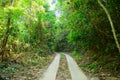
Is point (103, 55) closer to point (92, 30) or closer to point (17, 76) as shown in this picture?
point (92, 30)

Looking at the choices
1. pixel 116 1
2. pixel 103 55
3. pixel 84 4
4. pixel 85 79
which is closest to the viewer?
pixel 85 79

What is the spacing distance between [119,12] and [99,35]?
2765 millimetres

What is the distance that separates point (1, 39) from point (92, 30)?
5.85m

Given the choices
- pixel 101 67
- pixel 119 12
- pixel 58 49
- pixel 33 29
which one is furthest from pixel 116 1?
pixel 58 49

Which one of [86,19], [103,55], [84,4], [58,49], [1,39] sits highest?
[84,4]

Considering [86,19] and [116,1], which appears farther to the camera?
[86,19]

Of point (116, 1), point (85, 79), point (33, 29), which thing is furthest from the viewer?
point (33, 29)

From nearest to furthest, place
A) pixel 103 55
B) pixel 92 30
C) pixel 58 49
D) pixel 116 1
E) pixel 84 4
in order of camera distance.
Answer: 1. pixel 116 1
2. pixel 84 4
3. pixel 92 30
4. pixel 103 55
5. pixel 58 49

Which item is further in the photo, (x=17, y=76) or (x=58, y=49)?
(x=58, y=49)

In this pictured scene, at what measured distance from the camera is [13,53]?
13.8 metres

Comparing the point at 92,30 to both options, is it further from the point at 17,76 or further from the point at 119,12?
the point at 17,76

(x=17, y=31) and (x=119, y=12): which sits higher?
(x=119, y=12)

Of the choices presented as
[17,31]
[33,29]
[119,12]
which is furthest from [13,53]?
[33,29]

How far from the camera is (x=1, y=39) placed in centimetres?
1252
